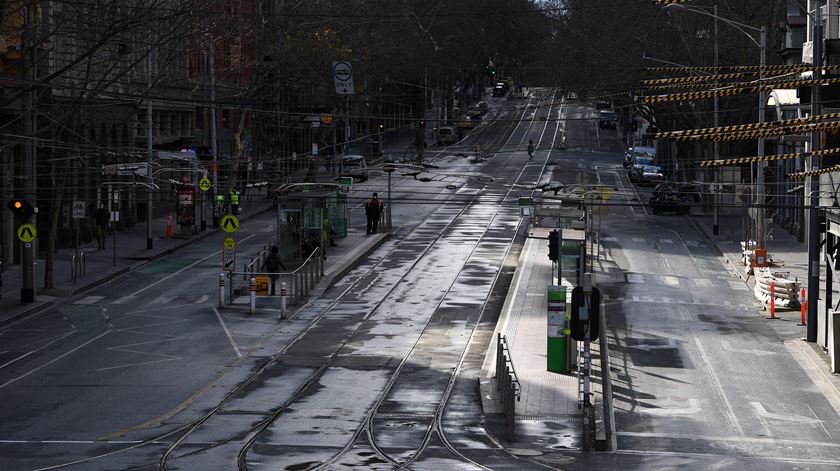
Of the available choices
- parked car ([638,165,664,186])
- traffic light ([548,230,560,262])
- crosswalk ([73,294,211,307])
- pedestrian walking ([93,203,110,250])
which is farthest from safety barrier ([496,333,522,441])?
parked car ([638,165,664,186])

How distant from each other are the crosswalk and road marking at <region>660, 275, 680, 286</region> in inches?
657

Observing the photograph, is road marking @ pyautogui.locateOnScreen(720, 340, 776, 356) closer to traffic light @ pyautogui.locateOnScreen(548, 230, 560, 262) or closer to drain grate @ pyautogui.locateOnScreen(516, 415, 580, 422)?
traffic light @ pyautogui.locateOnScreen(548, 230, 560, 262)

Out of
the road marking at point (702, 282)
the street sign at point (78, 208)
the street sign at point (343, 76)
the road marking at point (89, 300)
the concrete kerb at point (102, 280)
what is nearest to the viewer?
the concrete kerb at point (102, 280)

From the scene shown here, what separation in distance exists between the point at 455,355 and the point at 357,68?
2547 inches

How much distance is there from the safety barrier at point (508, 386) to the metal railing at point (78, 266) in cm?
2316

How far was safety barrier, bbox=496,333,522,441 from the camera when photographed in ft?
78.1

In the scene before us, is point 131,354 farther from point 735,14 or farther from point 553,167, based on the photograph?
point 553,167

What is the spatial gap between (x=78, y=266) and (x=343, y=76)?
121 feet

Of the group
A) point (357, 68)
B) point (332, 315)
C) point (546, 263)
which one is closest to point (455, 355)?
point (332, 315)

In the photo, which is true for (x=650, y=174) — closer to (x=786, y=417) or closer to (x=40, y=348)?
(x=40, y=348)

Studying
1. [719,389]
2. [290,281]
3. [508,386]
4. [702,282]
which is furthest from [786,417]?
[702,282]

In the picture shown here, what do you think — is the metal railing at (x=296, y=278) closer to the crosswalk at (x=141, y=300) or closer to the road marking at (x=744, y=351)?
the crosswalk at (x=141, y=300)

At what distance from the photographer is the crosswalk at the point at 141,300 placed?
4369 centimetres

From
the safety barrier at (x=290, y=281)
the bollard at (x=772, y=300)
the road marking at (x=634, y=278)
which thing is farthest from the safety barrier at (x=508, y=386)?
the road marking at (x=634, y=278)
